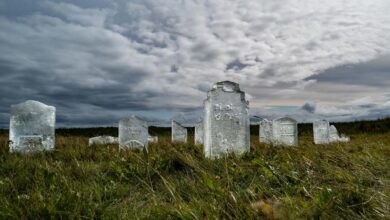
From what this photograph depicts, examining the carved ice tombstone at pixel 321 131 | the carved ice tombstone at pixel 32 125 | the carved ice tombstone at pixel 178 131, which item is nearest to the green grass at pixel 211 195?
the carved ice tombstone at pixel 32 125

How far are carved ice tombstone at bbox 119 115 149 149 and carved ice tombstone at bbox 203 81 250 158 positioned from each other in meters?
3.82

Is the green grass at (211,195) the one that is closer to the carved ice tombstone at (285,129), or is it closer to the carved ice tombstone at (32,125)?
the carved ice tombstone at (32,125)

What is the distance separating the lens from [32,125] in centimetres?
1030

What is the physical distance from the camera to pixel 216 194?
3.23 metres

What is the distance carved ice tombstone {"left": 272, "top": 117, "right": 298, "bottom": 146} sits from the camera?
1459 cm

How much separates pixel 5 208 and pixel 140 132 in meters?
8.57

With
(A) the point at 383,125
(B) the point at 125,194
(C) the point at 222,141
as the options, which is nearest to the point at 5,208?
(B) the point at 125,194

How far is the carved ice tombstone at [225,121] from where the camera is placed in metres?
8.15

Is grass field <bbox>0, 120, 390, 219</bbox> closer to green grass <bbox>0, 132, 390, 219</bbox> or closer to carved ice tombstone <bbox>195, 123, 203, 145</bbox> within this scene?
green grass <bbox>0, 132, 390, 219</bbox>

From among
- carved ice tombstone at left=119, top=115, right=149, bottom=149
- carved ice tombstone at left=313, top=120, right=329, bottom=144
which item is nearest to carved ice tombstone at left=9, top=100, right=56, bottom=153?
carved ice tombstone at left=119, top=115, right=149, bottom=149

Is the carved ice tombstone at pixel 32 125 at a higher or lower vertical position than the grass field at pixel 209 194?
higher

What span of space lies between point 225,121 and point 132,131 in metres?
4.26

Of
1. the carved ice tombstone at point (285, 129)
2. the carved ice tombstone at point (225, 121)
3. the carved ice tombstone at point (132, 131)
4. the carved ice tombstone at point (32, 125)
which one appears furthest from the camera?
the carved ice tombstone at point (285, 129)

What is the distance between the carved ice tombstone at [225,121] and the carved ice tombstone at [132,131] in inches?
150
